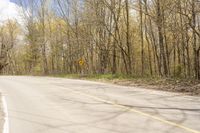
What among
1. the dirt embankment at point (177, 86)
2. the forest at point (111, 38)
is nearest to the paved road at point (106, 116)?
the dirt embankment at point (177, 86)

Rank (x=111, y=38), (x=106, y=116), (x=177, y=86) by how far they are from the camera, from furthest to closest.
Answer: (x=111, y=38) → (x=177, y=86) → (x=106, y=116)

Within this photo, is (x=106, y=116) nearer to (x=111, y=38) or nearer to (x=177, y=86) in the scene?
(x=177, y=86)

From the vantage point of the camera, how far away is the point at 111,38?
51.1 meters

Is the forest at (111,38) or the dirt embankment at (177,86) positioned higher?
the forest at (111,38)

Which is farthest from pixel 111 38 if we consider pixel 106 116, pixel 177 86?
pixel 106 116

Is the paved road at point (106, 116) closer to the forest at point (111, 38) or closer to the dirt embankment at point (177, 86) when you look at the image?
the dirt embankment at point (177, 86)

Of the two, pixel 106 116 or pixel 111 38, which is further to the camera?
pixel 111 38

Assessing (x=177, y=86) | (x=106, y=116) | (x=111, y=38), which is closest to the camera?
(x=106, y=116)

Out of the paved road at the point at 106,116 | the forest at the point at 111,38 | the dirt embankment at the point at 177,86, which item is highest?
the forest at the point at 111,38

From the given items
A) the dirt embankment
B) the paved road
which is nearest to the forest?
the dirt embankment

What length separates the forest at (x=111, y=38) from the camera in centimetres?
3562

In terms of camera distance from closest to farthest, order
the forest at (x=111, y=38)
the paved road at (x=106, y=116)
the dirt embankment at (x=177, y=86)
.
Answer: the paved road at (x=106, y=116), the dirt embankment at (x=177, y=86), the forest at (x=111, y=38)

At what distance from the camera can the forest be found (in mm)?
35625

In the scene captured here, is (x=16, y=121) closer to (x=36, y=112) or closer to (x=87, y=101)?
(x=36, y=112)
